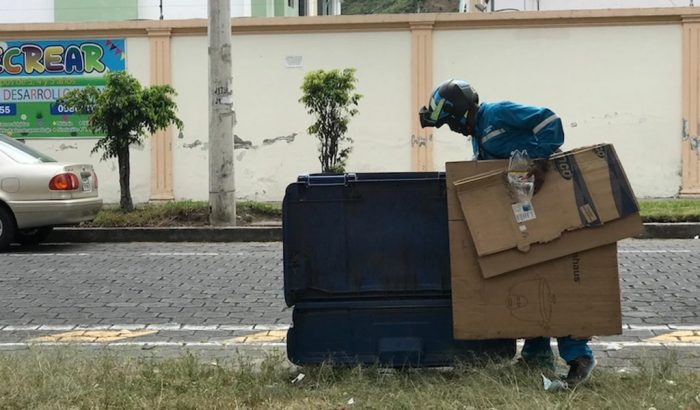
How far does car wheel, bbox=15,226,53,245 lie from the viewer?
10.6 metres

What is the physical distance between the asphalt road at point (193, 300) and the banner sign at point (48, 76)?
20.3ft

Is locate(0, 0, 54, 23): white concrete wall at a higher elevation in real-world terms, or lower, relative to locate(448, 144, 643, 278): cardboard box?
higher

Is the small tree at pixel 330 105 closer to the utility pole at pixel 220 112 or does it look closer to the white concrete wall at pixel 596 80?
the utility pole at pixel 220 112

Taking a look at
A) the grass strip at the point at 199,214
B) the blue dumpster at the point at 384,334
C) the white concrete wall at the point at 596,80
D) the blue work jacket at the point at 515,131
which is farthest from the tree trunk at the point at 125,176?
the blue work jacket at the point at 515,131

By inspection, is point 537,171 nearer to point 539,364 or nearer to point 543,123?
point 543,123

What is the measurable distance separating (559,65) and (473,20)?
1942mm

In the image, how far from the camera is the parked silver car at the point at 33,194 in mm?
9844

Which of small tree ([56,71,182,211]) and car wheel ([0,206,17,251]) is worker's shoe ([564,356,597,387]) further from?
small tree ([56,71,182,211])

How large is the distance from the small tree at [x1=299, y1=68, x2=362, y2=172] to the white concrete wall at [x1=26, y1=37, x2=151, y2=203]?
404 cm

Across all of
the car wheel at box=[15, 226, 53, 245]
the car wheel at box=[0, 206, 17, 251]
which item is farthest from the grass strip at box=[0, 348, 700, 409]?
the car wheel at box=[15, 226, 53, 245]

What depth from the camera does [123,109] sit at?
12.2 metres

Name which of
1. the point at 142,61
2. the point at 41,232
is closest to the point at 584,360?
the point at 41,232

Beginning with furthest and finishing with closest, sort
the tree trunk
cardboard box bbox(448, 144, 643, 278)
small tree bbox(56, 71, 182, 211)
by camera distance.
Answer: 1. the tree trunk
2. small tree bbox(56, 71, 182, 211)
3. cardboard box bbox(448, 144, 643, 278)

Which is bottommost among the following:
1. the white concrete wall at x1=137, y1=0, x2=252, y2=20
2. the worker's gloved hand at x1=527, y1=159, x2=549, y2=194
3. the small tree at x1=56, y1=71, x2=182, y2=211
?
the worker's gloved hand at x1=527, y1=159, x2=549, y2=194
